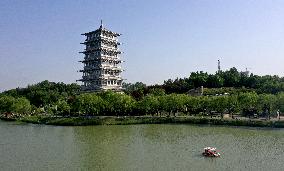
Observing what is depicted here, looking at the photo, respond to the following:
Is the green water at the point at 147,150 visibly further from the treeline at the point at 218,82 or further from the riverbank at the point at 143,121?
the treeline at the point at 218,82

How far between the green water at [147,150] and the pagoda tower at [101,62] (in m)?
37.5

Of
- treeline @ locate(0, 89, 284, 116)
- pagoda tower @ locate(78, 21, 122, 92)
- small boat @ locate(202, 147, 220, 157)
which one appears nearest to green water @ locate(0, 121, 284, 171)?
small boat @ locate(202, 147, 220, 157)

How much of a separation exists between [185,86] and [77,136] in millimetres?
53550

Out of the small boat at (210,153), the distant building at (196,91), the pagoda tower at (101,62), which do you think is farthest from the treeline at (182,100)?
the small boat at (210,153)

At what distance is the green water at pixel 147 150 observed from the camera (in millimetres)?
30094

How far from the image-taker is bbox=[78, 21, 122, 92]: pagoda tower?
8969 centimetres

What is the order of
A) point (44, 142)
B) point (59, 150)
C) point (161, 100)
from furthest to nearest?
point (161, 100) < point (44, 142) < point (59, 150)

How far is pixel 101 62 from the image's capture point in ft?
294

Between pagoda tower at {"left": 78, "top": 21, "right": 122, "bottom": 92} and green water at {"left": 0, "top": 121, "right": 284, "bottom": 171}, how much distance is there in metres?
37.5

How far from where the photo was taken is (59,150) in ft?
125

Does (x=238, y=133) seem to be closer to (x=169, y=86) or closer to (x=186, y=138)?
(x=186, y=138)

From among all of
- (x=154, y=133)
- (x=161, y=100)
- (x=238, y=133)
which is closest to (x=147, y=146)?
(x=154, y=133)

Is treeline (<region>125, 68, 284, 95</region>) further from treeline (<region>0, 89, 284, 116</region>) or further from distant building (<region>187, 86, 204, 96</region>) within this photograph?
treeline (<region>0, 89, 284, 116</region>)

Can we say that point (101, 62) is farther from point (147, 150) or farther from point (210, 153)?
point (210, 153)
